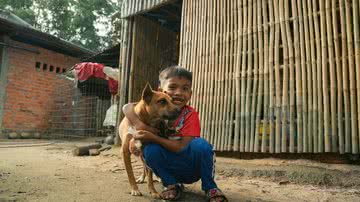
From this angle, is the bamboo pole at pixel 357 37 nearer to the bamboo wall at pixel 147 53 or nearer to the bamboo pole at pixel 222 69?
the bamboo pole at pixel 222 69

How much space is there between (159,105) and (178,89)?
0.80ft

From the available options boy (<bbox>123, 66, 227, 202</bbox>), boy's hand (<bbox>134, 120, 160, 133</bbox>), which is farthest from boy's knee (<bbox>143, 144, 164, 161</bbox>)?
boy's hand (<bbox>134, 120, 160, 133</bbox>)

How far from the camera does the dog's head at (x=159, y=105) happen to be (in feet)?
8.82

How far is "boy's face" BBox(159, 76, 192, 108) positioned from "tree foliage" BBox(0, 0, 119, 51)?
990 inches

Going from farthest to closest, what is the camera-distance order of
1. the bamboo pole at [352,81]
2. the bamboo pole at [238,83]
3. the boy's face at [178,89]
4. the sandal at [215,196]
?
1. the bamboo pole at [238,83]
2. the bamboo pole at [352,81]
3. the boy's face at [178,89]
4. the sandal at [215,196]

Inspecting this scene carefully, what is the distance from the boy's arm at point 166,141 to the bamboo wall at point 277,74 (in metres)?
2.34

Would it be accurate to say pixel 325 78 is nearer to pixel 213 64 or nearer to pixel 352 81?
pixel 352 81

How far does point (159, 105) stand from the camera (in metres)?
2.71

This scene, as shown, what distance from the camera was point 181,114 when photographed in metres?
2.75

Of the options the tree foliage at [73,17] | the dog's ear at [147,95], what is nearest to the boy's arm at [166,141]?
the dog's ear at [147,95]

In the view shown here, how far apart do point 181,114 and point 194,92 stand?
3235 millimetres

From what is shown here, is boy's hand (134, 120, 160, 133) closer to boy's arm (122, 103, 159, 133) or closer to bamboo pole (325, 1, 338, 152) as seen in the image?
boy's arm (122, 103, 159, 133)

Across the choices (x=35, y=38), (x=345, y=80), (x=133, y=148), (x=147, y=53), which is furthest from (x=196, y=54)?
(x=35, y=38)

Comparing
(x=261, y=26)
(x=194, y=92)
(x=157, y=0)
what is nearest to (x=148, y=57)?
Result: (x=157, y=0)
